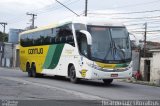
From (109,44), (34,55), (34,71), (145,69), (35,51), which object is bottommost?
(145,69)

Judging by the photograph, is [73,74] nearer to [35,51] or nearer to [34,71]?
[35,51]

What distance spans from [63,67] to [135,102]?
11077 mm

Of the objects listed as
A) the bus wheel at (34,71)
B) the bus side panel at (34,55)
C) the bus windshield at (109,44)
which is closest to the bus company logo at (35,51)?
the bus side panel at (34,55)

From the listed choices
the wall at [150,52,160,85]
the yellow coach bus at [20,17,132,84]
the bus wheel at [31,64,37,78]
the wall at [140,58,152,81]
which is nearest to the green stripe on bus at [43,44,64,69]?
the yellow coach bus at [20,17,132,84]

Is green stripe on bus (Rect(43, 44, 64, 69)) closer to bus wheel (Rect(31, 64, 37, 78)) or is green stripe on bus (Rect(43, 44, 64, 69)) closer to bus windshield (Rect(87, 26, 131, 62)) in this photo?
bus wheel (Rect(31, 64, 37, 78))

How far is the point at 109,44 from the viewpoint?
23.4 m

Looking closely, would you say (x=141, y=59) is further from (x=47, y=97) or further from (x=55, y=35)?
(x=47, y=97)

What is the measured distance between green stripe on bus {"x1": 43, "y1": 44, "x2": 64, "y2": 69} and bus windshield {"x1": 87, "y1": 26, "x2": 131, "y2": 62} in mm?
3921

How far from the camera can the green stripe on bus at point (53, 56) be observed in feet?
90.6

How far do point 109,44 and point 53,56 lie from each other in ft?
19.9

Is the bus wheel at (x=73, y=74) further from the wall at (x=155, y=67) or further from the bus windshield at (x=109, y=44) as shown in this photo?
the wall at (x=155, y=67)

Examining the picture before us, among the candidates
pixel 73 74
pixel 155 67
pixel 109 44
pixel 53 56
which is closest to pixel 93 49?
pixel 109 44

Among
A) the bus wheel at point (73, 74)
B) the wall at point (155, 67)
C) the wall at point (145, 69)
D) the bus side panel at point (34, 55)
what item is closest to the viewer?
the bus wheel at point (73, 74)

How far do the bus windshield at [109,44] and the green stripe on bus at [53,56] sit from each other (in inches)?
154
